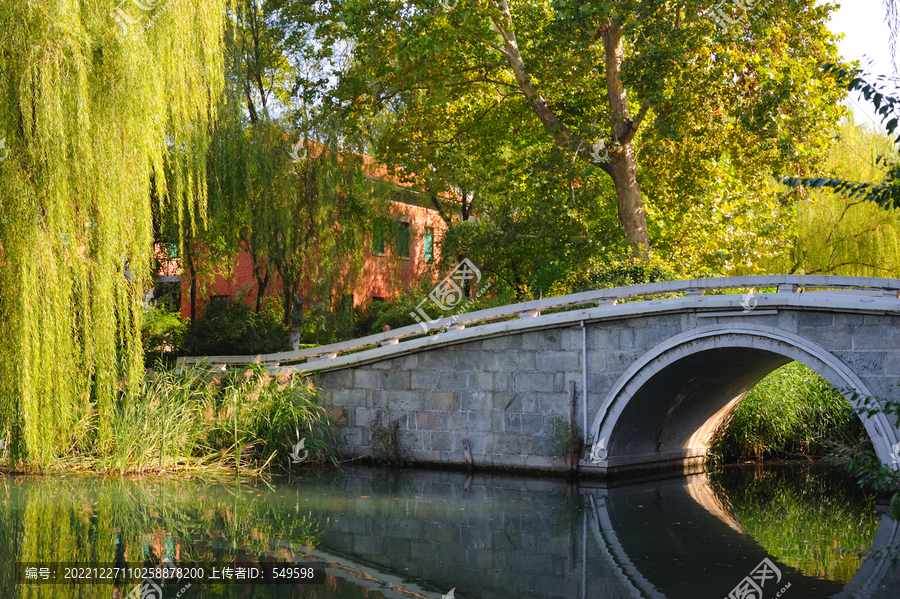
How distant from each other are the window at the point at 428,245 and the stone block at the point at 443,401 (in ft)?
31.2

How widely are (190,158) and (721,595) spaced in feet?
25.1

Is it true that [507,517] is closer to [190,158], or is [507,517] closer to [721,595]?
[721,595]

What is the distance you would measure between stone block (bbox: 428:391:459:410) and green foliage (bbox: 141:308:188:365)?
4343 millimetres

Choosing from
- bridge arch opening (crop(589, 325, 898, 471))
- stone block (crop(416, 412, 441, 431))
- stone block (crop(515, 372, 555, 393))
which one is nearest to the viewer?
bridge arch opening (crop(589, 325, 898, 471))

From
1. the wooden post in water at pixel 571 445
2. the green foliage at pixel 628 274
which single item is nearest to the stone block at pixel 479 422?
the wooden post in water at pixel 571 445

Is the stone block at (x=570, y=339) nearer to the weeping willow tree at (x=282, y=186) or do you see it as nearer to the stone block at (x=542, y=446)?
the stone block at (x=542, y=446)

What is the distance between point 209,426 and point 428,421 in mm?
2826

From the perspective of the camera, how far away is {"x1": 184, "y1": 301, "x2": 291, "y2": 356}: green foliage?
1366 cm

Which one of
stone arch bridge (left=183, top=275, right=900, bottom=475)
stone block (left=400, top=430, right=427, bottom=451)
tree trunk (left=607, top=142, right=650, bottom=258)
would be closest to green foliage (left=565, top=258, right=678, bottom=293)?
stone arch bridge (left=183, top=275, right=900, bottom=475)

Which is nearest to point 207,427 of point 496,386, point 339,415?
point 339,415

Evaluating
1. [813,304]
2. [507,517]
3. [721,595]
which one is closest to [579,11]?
[813,304]

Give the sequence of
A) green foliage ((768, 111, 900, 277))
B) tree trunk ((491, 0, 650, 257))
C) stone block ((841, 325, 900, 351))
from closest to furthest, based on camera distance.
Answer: stone block ((841, 325, 900, 351)) → tree trunk ((491, 0, 650, 257)) → green foliage ((768, 111, 900, 277))

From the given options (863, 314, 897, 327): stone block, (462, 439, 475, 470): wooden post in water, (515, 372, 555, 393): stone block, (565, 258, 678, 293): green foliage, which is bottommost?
(462, 439, 475, 470): wooden post in water

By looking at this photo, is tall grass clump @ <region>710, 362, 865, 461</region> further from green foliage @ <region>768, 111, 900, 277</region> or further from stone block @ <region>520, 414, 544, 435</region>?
green foliage @ <region>768, 111, 900, 277</region>
